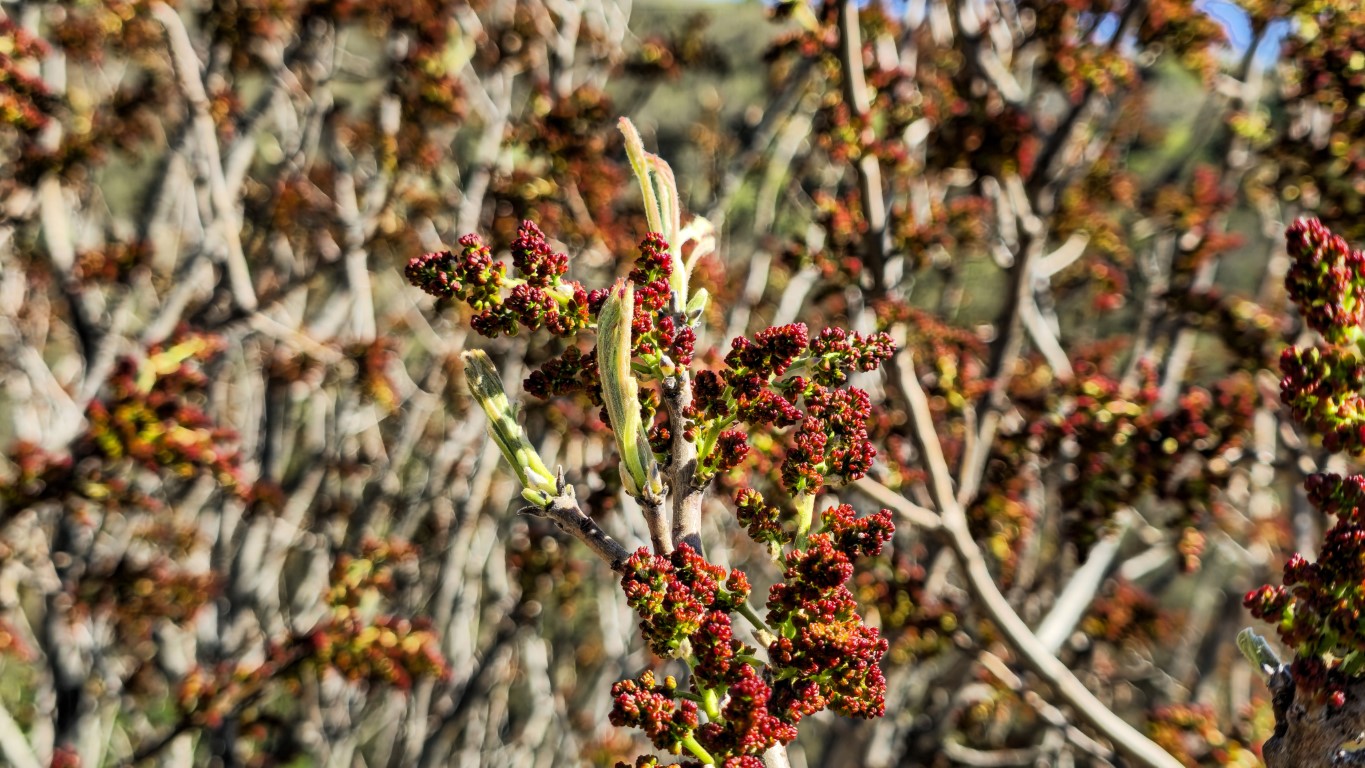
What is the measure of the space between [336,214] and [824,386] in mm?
4700

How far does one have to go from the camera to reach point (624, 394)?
1.24 m

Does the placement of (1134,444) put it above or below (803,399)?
below

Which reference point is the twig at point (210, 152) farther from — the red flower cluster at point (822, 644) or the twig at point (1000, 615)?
the red flower cluster at point (822, 644)

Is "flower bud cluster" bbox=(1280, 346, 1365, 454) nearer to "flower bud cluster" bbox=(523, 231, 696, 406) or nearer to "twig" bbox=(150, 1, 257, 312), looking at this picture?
"flower bud cluster" bbox=(523, 231, 696, 406)

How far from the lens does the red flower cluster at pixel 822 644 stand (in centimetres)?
130

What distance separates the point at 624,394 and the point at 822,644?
457mm

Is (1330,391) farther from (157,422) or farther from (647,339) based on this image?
(157,422)

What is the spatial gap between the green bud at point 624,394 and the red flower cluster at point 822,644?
245mm

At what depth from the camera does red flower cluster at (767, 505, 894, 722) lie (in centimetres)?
130

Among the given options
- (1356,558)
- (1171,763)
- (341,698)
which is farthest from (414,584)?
(1356,558)

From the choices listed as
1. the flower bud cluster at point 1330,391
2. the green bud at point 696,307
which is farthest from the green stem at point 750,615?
the flower bud cluster at point 1330,391

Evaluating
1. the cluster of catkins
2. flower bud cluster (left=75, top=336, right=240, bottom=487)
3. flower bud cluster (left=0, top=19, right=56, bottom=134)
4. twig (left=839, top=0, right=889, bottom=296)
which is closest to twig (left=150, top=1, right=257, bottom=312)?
flower bud cluster (left=0, top=19, right=56, bottom=134)

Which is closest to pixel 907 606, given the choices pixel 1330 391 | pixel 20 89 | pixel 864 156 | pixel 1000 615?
pixel 1000 615

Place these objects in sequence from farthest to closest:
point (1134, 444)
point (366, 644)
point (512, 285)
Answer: point (366, 644) < point (1134, 444) < point (512, 285)
